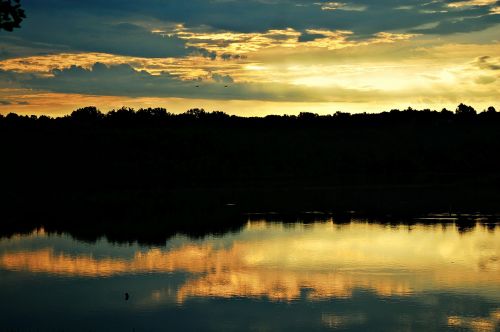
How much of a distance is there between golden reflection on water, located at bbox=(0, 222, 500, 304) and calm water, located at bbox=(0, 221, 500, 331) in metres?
0.04

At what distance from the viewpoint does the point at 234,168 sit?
6900cm

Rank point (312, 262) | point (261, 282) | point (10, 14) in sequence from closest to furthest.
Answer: point (10, 14) < point (261, 282) < point (312, 262)

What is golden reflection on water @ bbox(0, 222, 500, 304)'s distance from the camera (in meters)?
20.6

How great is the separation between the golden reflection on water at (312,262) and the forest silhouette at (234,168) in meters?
5.37

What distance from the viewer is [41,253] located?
27.3m

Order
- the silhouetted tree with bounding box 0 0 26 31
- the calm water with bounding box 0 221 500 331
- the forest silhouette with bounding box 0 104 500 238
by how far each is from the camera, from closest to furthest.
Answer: the silhouetted tree with bounding box 0 0 26 31, the calm water with bounding box 0 221 500 331, the forest silhouette with bounding box 0 104 500 238

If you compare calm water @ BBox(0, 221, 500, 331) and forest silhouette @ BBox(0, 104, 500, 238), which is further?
forest silhouette @ BBox(0, 104, 500, 238)

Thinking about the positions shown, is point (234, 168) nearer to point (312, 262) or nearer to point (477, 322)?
point (312, 262)

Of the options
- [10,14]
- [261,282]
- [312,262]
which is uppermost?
[10,14]

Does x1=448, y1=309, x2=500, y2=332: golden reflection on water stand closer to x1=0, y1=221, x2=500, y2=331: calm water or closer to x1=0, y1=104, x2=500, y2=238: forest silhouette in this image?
x1=0, y1=221, x2=500, y2=331: calm water

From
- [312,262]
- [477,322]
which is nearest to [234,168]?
[312,262]

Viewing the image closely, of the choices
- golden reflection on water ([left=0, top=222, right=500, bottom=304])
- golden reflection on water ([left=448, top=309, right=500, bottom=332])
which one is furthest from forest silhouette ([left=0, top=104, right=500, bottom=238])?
golden reflection on water ([left=448, top=309, right=500, bottom=332])

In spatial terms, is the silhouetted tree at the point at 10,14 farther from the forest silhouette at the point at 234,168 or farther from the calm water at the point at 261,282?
the forest silhouette at the point at 234,168

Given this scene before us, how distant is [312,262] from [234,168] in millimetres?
44615
